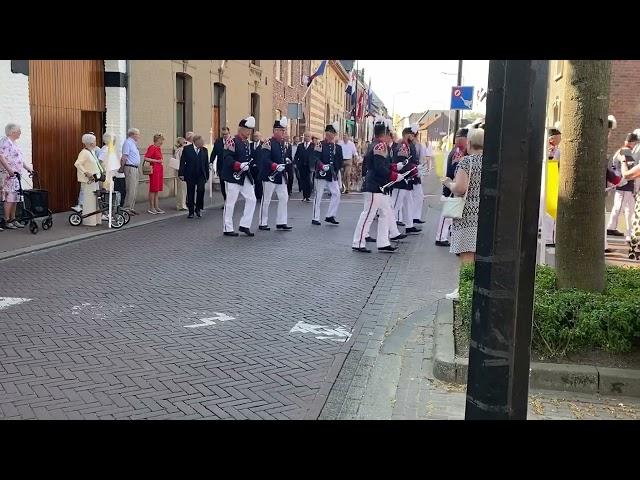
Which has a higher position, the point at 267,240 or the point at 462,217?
the point at 462,217

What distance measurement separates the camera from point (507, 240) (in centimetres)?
270

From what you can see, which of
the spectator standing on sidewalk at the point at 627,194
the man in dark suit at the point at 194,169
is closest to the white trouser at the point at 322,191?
the man in dark suit at the point at 194,169

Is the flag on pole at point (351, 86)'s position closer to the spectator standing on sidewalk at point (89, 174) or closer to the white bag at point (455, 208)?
the spectator standing on sidewalk at point (89, 174)

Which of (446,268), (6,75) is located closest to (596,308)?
(446,268)

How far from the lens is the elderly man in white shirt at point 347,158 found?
2167cm

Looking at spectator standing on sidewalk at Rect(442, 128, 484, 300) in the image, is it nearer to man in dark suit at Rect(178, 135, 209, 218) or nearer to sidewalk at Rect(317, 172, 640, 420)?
sidewalk at Rect(317, 172, 640, 420)

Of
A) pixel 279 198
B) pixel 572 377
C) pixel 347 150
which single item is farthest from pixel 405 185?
pixel 347 150

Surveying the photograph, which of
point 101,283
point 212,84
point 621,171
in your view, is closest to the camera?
point 101,283

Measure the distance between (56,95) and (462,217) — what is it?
1040 cm

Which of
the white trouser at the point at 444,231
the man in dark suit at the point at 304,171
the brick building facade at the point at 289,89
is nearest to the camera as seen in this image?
the white trouser at the point at 444,231

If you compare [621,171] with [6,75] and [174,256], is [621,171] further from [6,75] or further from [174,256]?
[6,75]

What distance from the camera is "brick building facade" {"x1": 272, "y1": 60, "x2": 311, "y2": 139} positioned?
3183cm

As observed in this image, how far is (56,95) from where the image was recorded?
1418 cm

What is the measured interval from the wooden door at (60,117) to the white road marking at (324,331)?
903cm
